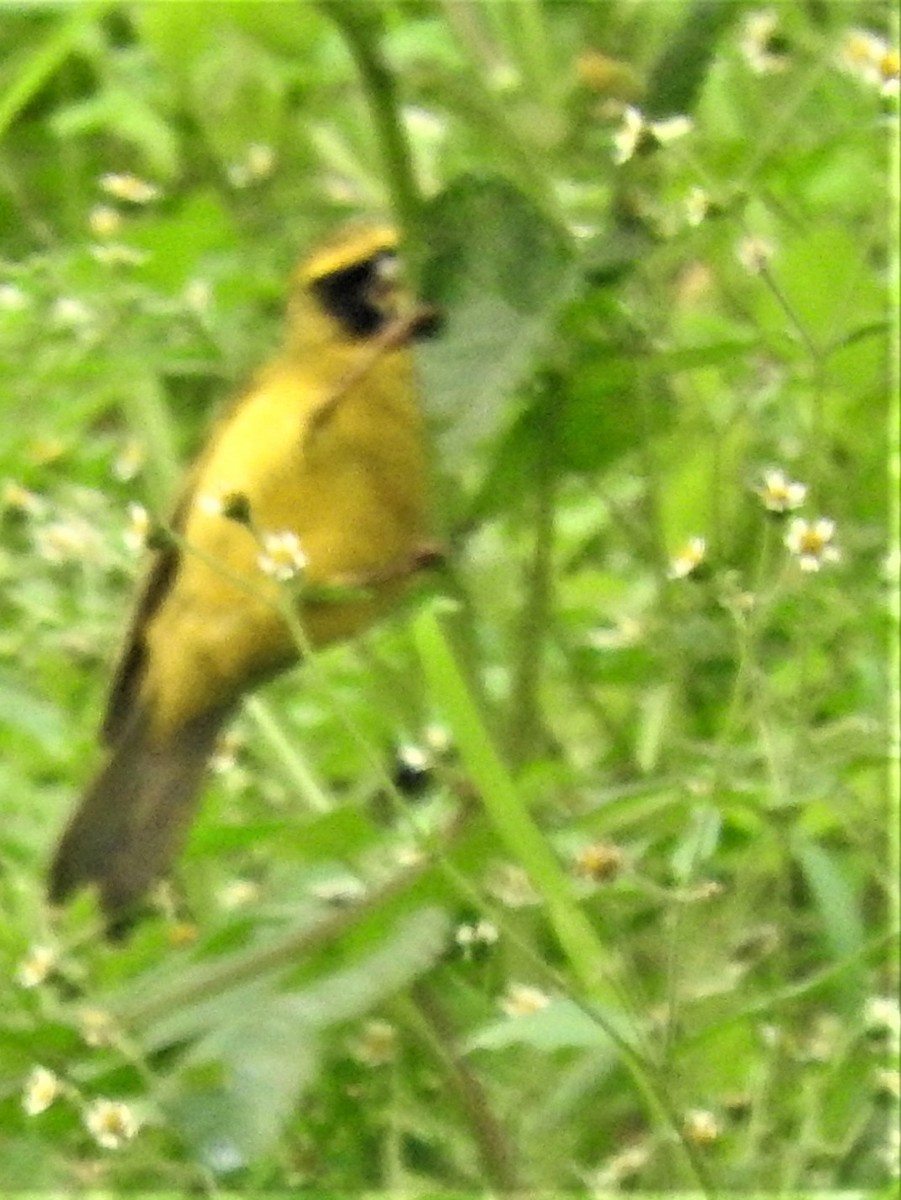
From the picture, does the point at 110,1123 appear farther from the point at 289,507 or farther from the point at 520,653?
the point at 289,507

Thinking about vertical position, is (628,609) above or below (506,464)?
below

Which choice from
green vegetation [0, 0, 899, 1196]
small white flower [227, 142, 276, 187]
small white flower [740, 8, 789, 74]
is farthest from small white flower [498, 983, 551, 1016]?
small white flower [227, 142, 276, 187]

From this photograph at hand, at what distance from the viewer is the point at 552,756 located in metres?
1.13

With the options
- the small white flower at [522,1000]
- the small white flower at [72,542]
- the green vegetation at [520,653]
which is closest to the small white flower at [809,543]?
the green vegetation at [520,653]

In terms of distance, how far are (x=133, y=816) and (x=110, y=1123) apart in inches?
11.5

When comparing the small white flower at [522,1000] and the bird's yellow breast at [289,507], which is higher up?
the bird's yellow breast at [289,507]

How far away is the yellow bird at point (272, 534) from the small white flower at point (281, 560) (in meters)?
0.24

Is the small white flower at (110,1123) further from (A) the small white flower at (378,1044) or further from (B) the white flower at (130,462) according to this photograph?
(B) the white flower at (130,462)

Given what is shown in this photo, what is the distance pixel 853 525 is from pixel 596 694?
0.61 feet

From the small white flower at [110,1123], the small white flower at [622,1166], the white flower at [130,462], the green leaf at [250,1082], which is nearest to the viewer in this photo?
the green leaf at [250,1082]

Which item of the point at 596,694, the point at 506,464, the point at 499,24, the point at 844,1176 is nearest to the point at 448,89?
the point at 506,464

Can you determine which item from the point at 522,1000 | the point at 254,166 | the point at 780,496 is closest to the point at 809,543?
the point at 780,496

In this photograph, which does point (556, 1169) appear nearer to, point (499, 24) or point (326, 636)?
point (326, 636)

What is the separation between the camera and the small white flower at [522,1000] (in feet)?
3.02
